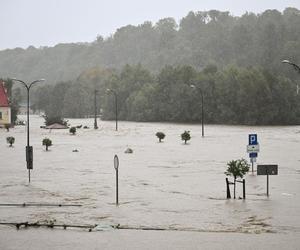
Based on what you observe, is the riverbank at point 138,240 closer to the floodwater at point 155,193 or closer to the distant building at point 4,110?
the floodwater at point 155,193

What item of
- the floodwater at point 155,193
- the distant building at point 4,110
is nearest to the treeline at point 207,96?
the distant building at point 4,110

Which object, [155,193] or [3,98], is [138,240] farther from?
[3,98]

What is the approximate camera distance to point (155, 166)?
38469mm

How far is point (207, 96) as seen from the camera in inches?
4926

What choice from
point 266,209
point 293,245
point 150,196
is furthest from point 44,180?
point 293,245

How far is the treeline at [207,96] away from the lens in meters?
114

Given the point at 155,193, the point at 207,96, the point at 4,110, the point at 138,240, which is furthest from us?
the point at 207,96

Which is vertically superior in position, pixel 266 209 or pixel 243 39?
pixel 243 39

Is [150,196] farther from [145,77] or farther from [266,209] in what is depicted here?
[145,77]

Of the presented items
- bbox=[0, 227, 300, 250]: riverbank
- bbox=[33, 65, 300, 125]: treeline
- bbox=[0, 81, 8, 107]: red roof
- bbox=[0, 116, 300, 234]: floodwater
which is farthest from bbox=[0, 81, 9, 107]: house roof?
Answer: bbox=[0, 227, 300, 250]: riverbank

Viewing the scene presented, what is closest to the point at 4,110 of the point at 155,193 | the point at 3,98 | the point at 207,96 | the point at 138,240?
the point at 3,98

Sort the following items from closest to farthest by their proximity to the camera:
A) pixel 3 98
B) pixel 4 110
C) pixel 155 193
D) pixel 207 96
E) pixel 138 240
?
pixel 138 240 → pixel 155 193 → pixel 4 110 → pixel 3 98 → pixel 207 96

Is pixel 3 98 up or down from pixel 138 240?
up

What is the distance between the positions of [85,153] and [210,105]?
76.4 meters
